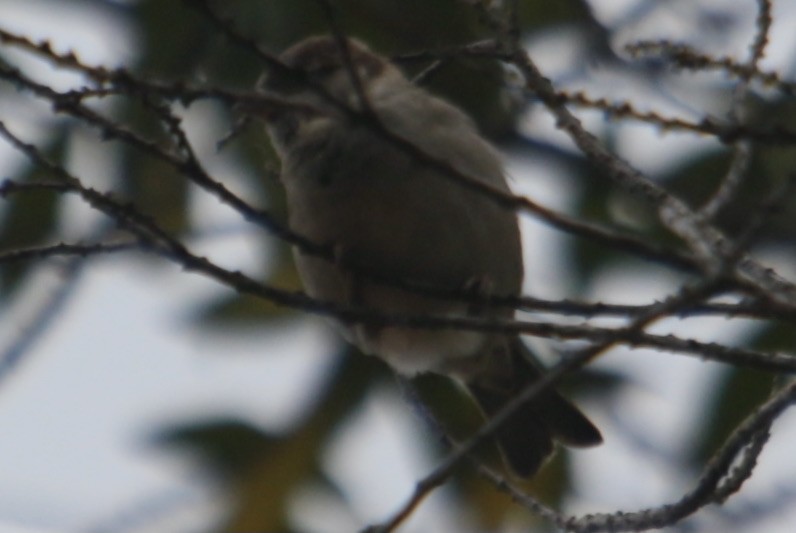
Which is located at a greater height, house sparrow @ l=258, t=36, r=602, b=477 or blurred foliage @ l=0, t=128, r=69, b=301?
blurred foliage @ l=0, t=128, r=69, b=301

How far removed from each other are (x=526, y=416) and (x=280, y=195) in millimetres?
1298

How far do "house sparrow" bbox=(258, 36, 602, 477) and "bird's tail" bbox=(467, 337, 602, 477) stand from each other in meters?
0.36

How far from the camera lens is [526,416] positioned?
494 centimetres

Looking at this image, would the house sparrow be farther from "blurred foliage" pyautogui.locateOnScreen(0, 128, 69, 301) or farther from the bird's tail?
"blurred foliage" pyautogui.locateOnScreen(0, 128, 69, 301)

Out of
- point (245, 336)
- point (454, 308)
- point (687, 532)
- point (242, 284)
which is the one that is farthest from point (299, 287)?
point (242, 284)

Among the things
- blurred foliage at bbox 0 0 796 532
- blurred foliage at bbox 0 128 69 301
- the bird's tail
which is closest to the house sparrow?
the bird's tail

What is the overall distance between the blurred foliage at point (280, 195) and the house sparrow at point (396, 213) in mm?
530

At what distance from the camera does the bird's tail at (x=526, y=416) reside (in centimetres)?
475

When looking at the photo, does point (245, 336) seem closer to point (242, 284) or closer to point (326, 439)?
point (326, 439)

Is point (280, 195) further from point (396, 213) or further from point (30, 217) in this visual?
point (396, 213)

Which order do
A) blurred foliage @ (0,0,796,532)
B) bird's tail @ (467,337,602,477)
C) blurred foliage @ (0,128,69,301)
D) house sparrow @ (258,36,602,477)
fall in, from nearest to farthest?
house sparrow @ (258,36,602,477) → bird's tail @ (467,337,602,477) → blurred foliage @ (0,0,796,532) → blurred foliage @ (0,128,69,301)

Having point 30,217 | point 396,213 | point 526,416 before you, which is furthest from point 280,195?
point 396,213

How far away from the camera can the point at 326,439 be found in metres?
5.21

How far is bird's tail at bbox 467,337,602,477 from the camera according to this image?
4750mm
